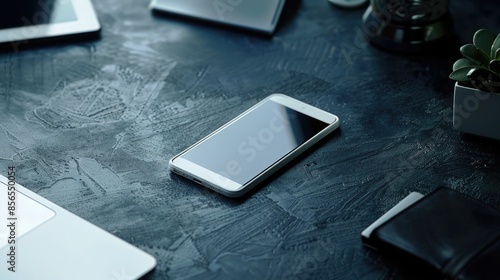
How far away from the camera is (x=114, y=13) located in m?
1.28

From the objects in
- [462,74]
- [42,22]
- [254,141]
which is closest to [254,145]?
[254,141]

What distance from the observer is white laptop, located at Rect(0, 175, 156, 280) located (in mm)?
799

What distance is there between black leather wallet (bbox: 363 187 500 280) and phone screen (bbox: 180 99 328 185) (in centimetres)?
17

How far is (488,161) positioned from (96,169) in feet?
1.52

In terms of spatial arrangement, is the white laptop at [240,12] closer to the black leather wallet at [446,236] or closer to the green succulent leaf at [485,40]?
the green succulent leaf at [485,40]

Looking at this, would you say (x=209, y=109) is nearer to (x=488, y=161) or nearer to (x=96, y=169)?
(x=96, y=169)

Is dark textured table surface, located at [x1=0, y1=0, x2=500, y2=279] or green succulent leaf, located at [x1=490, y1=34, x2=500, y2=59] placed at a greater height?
green succulent leaf, located at [x1=490, y1=34, x2=500, y2=59]

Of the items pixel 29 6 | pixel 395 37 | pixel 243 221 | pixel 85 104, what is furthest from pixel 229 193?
pixel 29 6

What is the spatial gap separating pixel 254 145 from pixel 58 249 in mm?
266

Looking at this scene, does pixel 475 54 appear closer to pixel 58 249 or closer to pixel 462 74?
pixel 462 74

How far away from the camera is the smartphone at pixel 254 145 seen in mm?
917

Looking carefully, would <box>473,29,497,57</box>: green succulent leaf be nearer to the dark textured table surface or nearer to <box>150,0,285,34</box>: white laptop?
the dark textured table surface

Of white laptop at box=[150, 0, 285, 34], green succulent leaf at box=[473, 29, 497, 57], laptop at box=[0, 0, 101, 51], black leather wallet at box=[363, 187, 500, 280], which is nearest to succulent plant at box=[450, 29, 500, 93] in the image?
green succulent leaf at box=[473, 29, 497, 57]

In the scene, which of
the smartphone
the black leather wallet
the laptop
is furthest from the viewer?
the laptop
